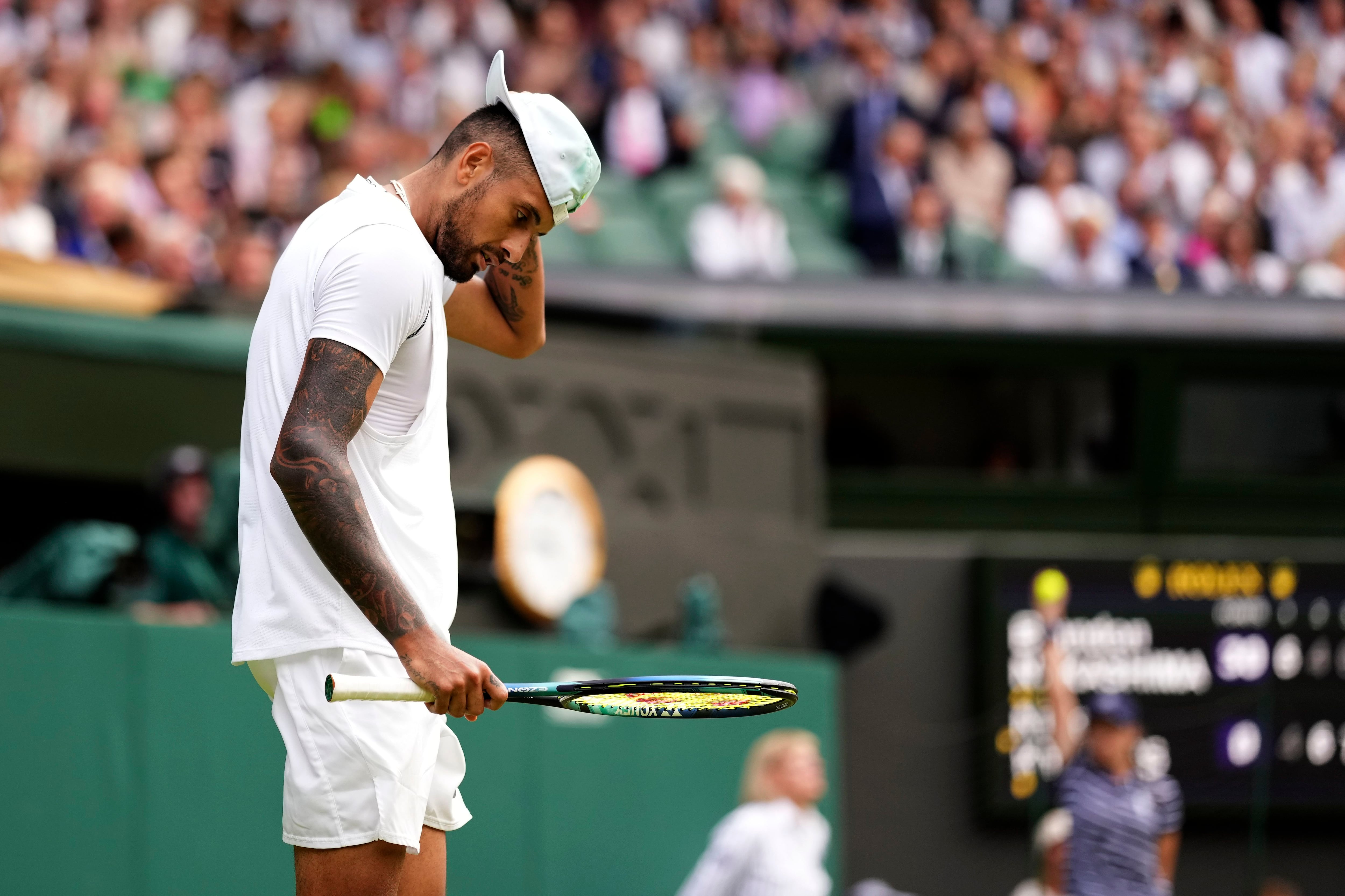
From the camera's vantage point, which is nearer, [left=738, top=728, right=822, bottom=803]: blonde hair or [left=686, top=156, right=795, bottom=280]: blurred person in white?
[left=738, top=728, right=822, bottom=803]: blonde hair

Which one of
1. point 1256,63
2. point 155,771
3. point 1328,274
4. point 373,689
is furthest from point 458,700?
point 1256,63

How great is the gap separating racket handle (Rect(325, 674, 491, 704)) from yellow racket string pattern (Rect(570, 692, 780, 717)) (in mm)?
406

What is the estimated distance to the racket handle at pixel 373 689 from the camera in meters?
2.26

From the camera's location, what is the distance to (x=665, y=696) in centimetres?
290

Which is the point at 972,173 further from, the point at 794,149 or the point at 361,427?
the point at 361,427

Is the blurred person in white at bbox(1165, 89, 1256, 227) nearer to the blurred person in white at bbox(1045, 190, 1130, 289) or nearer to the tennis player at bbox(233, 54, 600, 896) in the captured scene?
the blurred person in white at bbox(1045, 190, 1130, 289)

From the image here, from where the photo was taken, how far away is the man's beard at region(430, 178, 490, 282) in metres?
2.62

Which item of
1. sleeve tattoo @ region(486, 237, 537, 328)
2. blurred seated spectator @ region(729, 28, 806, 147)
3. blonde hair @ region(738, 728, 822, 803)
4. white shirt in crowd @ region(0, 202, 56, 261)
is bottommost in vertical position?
blonde hair @ region(738, 728, 822, 803)

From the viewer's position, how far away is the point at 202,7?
389 inches

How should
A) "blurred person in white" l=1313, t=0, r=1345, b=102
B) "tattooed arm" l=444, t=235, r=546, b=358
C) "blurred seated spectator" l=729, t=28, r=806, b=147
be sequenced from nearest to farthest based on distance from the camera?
"tattooed arm" l=444, t=235, r=546, b=358 < "blurred seated spectator" l=729, t=28, r=806, b=147 < "blurred person in white" l=1313, t=0, r=1345, b=102

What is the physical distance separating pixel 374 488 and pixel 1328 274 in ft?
33.8

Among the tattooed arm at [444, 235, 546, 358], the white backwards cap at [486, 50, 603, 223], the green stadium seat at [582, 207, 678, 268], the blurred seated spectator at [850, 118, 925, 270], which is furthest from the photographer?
the blurred seated spectator at [850, 118, 925, 270]

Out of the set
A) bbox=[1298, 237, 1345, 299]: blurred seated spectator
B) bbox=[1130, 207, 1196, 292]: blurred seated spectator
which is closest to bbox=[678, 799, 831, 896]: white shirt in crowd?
bbox=[1130, 207, 1196, 292]: blurred seated spectator

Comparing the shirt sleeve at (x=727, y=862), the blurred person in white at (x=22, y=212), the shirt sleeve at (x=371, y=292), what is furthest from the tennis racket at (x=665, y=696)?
the blurred person in white at (x=22, y=212)
